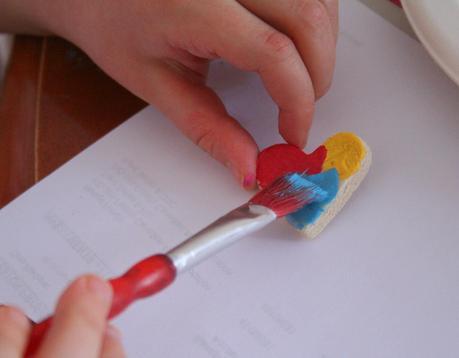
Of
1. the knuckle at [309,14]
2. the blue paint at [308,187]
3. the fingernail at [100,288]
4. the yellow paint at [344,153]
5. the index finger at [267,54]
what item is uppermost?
the knuckle at [309,14]

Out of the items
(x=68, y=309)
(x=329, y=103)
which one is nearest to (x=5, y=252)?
(x=68, y=309)

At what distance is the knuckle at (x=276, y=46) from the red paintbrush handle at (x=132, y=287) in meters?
0.22

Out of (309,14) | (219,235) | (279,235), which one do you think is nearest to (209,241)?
(219,235)

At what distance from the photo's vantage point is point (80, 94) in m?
0.58

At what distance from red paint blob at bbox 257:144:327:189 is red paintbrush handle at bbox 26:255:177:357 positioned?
184mm

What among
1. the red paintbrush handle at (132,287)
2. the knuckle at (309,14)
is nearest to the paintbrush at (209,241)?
the red paintbrush handle at (132,287)

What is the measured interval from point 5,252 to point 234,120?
22 cm

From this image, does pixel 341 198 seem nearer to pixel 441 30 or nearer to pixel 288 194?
pixel 288 194

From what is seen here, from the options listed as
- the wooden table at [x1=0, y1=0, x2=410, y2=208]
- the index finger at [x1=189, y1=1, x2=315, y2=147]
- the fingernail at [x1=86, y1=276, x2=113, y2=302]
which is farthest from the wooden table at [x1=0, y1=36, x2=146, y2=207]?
the fingernail at [x1=86, y1=276, x2=113, y2=302]

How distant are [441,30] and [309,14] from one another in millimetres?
124

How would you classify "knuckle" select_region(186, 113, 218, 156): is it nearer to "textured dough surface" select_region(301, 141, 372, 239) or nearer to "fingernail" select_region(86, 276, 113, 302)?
"textured dough surface" select_region(301, 141, 372, 239)

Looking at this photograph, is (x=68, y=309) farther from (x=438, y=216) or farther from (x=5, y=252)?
(x=438, y=216)

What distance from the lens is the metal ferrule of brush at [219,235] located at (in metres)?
0.37

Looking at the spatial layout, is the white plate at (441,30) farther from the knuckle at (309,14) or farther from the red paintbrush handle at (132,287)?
the red paintbrush handle at (132,287)
